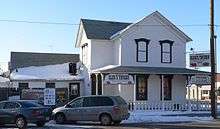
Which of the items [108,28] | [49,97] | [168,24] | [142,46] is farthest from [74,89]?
[49,97]

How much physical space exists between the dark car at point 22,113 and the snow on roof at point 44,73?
18.5 meters

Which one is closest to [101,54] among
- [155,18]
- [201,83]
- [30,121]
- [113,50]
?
[113,50]

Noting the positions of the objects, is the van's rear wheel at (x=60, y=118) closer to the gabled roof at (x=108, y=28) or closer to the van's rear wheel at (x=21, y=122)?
the van's rear wheel at (x=21, y=122)

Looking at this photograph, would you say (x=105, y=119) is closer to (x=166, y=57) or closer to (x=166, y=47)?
(x=166, y=57)

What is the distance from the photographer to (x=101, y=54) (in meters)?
42.8

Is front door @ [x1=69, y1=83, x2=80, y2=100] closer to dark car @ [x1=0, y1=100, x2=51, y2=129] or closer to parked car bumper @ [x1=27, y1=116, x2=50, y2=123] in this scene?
dark car @ [x1=0, y1=100, x2=51, y2=129]

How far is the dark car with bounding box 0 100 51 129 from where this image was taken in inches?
996

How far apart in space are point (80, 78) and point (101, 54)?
3.32m

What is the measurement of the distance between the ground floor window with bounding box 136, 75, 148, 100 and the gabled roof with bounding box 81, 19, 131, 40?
14.6 feet

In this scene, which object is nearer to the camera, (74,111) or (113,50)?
(74,111)

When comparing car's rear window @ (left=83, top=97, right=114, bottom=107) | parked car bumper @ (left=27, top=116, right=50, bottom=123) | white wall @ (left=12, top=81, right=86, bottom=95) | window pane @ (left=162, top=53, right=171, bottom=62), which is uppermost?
window pane @ (left=162, top=53, right=171, bottom=62)

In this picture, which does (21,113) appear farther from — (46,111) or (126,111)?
(126,111)

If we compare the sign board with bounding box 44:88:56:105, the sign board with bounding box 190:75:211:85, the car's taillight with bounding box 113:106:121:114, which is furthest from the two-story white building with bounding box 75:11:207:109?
the car's taillight with bounding box 113:106:121:114

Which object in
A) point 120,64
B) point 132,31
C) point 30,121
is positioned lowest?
point 30,121
